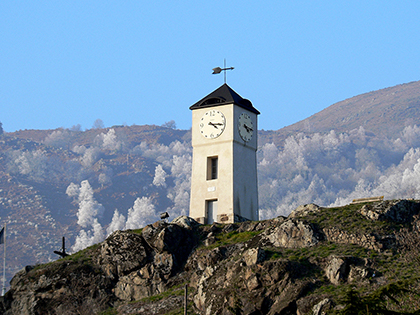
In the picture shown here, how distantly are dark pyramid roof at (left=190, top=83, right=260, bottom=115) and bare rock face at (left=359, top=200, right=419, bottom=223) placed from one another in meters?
22.0

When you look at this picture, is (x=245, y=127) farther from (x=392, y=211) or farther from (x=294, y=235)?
(x=392, y=211)

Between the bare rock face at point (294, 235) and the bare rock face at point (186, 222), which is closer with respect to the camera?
the bare rock face at point (294, 235)

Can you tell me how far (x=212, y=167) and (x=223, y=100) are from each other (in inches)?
317

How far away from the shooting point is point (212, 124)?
8794cm

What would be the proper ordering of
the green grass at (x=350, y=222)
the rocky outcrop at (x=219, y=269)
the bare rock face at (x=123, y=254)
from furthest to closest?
1. the bare rock face at (x=123, y=254)
2. the green grass at (x=350, y=222)
3. the rocky outcrop at (x=219, y=269)

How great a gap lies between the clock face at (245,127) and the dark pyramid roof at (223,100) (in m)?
1.26

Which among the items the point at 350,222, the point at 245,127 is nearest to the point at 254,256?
the point at 350,222

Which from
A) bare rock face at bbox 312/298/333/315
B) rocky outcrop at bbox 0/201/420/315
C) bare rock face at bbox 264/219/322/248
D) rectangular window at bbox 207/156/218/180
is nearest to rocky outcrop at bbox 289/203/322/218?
rocky outcrop at bbox 0/201/420/315

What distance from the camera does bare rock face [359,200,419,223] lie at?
72.2m

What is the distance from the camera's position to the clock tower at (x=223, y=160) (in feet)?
279

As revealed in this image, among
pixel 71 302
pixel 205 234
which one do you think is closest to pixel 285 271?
pixel 205 234

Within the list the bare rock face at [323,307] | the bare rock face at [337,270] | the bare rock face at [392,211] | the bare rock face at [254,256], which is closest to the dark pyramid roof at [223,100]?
the bare rock face at [392,211]

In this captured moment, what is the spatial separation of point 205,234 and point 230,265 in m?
11.2

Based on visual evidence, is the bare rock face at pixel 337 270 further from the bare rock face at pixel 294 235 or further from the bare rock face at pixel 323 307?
the bare rock face at pixel 294 235
